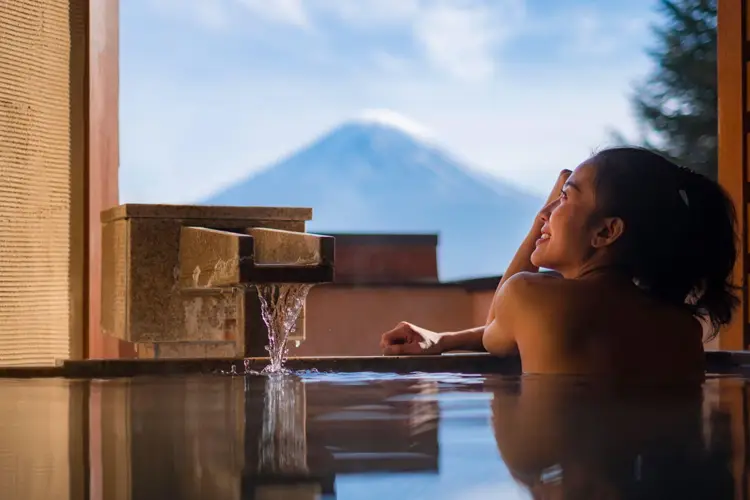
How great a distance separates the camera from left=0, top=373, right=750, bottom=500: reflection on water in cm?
50

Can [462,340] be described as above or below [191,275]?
below

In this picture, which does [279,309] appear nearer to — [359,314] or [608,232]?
[608,232]

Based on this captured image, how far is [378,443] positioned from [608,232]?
3.44ft

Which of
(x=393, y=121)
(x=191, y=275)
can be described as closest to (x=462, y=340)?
(x=191, y=275)

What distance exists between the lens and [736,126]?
8.73ft

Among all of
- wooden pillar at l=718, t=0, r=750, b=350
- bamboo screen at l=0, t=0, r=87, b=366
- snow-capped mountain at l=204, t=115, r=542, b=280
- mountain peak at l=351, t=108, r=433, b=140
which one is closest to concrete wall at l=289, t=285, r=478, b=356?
wooden pillar at l=718, t=0, r=750, b=350

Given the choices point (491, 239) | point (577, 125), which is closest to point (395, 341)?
point (491, 239)

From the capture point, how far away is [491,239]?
10758 millimetres

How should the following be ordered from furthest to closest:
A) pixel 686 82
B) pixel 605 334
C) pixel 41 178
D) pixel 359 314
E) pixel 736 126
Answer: pixel 686 82
pixel 359 314
pixel 736 126
pixel 41 178
pixel 605 334

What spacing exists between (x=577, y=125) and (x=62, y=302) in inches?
559

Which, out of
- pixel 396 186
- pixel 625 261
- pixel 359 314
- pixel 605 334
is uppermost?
pixel 396 186

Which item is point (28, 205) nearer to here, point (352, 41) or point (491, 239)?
point (491, 239)

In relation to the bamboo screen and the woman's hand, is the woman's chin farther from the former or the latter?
the bamboo screen

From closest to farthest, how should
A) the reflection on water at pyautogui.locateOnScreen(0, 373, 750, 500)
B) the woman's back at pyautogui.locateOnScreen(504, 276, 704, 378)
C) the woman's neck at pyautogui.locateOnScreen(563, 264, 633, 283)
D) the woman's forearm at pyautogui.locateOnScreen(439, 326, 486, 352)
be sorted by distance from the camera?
the reflection on water at pyautogui.locateOnScreen(0, 373, 750, 500) < the woman's back at pyautogui.locateOnScreen(504, 276, 704, 378) < the woman's neck at pyautogui.locateOnScreen(563, 264, 633, 283) < the woman's forearm at pyautogui.locateOnScreen(439, 326, 486, 352)
